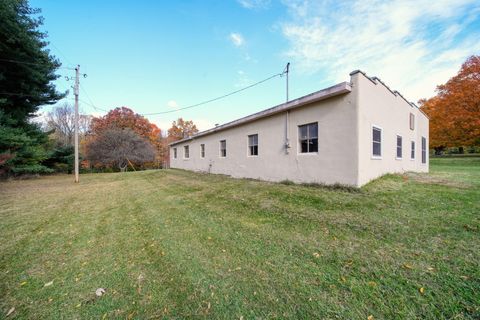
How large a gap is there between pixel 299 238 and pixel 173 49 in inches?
516

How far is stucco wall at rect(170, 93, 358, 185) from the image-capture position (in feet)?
20.5

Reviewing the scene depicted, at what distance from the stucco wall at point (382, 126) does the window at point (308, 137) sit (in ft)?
4.79

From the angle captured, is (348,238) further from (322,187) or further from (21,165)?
(21,165)

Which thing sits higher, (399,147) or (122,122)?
(122,122)

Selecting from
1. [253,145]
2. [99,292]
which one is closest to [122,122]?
[253,145]

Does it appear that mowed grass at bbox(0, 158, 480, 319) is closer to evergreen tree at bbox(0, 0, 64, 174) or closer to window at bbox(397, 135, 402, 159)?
window at bbox(397, 135, 402, 159)

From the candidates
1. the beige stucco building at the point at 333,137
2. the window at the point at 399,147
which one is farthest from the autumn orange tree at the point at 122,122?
the window at the point at 399,147

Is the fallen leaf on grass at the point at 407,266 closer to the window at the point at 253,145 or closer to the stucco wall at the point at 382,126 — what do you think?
the stucco wall at the point at 382,126

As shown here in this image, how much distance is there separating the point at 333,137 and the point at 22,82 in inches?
682

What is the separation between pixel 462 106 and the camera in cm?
1650

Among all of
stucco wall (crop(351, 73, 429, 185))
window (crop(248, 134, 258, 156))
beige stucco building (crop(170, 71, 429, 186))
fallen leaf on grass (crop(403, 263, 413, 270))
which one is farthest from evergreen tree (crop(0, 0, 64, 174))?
fallen leaf on grass (crop(403, 263, 413, 270))

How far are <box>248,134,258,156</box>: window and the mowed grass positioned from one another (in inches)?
198

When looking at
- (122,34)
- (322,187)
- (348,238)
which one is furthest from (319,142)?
(122,34)

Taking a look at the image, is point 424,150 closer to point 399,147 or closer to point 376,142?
point 399,147
